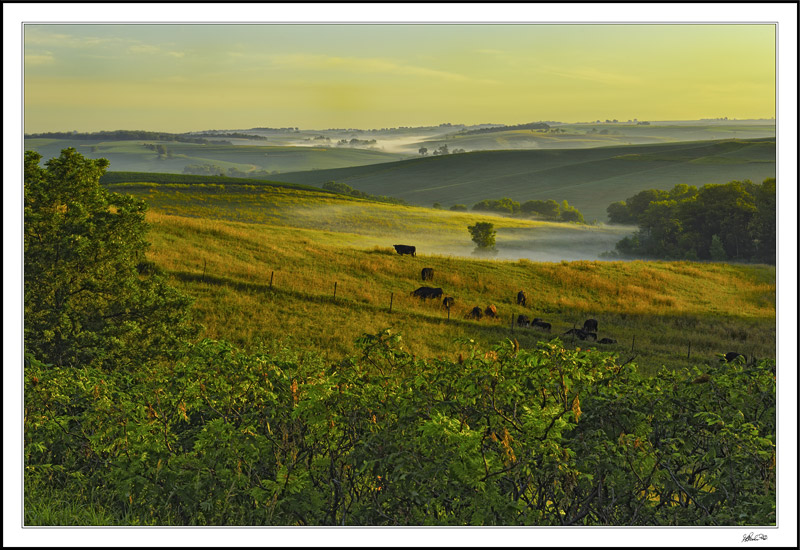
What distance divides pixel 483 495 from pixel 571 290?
31618 mm

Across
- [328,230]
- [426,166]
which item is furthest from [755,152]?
[426,166]

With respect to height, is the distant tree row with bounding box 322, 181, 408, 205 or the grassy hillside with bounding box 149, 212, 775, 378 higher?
the distant tree row with bounding box 322, 181, 408, 205

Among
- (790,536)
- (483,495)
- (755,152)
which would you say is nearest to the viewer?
(483,495)

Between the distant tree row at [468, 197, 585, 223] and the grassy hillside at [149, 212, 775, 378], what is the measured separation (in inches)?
1258

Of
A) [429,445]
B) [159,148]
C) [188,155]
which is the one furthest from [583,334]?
[188,155]

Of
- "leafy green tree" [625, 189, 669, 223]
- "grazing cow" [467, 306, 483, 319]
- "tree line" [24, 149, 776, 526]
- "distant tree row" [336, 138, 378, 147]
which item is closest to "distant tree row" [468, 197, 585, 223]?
"leafy green tree" [625, 189, 669, 223]

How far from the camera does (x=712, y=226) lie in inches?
1577

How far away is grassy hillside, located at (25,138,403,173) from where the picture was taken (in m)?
25.7

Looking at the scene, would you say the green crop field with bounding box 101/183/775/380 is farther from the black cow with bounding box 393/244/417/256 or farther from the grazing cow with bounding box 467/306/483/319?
the black cow with bounding box 393/244/417/256

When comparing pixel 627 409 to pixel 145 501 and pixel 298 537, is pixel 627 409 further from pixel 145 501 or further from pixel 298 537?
pixel 145 501

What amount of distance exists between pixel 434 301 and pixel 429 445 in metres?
21.8

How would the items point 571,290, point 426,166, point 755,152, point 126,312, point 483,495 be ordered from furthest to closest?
point 426,166
point 755,152
point 571,290
point 126,312
point 483,495

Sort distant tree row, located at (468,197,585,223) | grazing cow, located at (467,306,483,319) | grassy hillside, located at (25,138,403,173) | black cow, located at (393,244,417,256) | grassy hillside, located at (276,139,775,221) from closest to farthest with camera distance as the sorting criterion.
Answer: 1. grassy hillside, located at (25,138,403,173)
2. grazing cow, located at (467,306,483,319)
3. black cow, located at (393,244,417,256)
4. grassy hillside, located at (276,139,775,221)
5. distant tree row, located at (468,197,585,223)

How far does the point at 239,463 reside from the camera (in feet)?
26.4
